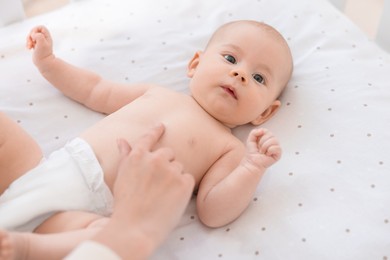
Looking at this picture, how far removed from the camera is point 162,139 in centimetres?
100

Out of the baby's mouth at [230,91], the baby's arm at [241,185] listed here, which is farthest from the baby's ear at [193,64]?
the baby's arm at [241,185]

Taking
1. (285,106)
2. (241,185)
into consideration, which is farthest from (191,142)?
(285,106)

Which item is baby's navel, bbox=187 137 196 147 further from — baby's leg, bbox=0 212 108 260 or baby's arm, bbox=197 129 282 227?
baby's leg, bbox=0 212 108 260

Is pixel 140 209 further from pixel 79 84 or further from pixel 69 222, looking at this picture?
pixel 79 84

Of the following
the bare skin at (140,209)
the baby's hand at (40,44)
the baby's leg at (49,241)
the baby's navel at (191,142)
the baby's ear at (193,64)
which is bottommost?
the baby's navel at (191,142)

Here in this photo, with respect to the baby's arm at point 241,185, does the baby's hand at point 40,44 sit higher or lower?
higher

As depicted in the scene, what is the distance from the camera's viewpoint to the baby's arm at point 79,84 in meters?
1.15

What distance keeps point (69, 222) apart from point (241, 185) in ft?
0.96

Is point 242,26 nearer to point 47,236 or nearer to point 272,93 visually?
point 272,93

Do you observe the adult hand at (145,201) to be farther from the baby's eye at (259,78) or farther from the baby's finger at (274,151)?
the baby's eye at (259,78)

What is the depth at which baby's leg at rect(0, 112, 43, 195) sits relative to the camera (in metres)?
0.95

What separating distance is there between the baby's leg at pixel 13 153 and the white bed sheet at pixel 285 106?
122mm

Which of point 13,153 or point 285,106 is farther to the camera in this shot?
point 285,106

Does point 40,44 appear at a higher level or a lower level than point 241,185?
higher
